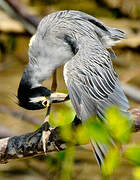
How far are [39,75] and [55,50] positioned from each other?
0.26 meters

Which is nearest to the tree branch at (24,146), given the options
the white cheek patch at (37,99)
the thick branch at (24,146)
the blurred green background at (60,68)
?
the thick branch at (24,146)

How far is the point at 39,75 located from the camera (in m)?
2.25

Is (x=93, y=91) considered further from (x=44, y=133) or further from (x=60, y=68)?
(x=60, y=68)

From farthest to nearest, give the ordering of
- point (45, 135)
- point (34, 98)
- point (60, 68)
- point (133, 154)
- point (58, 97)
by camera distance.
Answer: point (60, 68)
point (45, 135)
point (58, 97)
point (34, 98)
point (133, 154)

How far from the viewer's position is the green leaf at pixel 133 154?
53.9 inches

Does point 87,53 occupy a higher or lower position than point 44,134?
higher

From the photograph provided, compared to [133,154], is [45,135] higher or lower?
lower

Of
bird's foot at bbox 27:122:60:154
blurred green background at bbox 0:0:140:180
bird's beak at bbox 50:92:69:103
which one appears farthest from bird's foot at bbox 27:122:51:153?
blurred green background at bbox 0:0:140:180

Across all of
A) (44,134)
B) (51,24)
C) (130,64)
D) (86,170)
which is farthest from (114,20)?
(44,134)

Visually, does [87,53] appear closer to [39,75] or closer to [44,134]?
[39,75]

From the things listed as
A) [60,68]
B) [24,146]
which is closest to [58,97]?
[24,146]

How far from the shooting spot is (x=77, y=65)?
2.23m

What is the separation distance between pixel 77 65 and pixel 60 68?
8.50 feet

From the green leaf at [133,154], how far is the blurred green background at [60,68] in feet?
9.30
